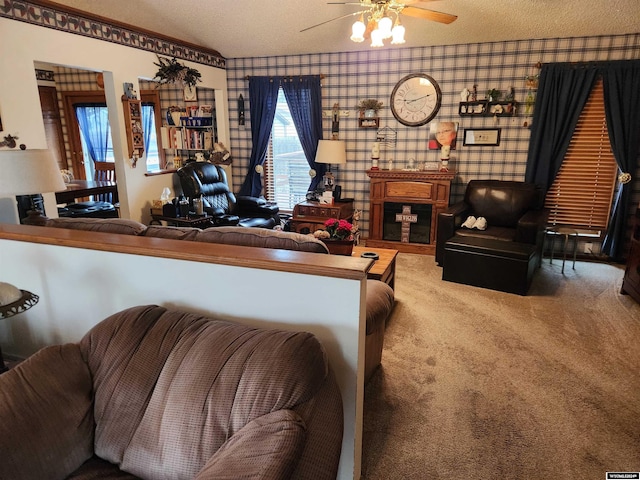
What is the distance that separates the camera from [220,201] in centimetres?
523

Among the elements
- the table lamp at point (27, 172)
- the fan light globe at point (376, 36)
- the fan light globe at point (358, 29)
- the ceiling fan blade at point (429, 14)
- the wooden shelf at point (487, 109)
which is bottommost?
the table lamp at point (27, 172)

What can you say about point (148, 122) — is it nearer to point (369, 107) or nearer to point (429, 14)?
point (369, 107)

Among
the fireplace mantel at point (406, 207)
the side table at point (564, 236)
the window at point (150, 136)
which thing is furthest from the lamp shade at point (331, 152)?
the window at point (150, 136)

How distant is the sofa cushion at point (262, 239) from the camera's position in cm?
189

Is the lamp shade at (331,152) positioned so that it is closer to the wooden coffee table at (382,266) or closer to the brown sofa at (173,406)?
the wooden coffee table at (382,266)

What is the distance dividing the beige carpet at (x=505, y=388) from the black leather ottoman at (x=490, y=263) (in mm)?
129

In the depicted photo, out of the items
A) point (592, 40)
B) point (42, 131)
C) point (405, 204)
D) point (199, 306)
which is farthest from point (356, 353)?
point (592, 40)

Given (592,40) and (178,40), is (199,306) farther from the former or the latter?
(592,40)

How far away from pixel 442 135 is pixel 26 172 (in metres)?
4.42

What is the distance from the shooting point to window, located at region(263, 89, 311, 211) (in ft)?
19.6

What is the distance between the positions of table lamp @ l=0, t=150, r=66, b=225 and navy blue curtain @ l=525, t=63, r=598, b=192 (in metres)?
4.78

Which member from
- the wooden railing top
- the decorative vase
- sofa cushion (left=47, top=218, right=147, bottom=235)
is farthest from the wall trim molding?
the decorative vase

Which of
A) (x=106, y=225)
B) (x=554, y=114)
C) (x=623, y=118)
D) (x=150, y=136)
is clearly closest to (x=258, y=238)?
(x=106, y=225)

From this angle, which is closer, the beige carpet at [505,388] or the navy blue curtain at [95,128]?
the beige carpet at [505,388]
